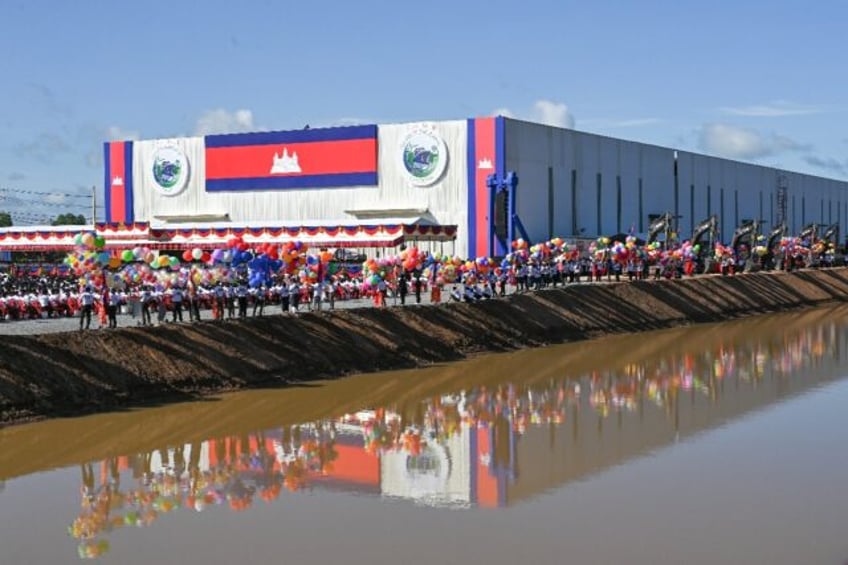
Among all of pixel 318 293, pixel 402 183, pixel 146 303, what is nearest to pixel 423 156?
pixel 402 183

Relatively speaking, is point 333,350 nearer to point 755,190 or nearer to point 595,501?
point 595,501

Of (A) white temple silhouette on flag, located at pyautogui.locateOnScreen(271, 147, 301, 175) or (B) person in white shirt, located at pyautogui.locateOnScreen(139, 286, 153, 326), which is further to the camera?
(A) white temple silhouette on flag, located at pyautogui.locateOnScreen(271, 147, 301, 175)

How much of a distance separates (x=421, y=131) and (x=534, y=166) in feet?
24.1

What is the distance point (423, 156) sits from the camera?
2844 inches

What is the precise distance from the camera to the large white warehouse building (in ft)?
229

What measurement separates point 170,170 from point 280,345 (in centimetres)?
5074

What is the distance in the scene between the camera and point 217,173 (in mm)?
78938

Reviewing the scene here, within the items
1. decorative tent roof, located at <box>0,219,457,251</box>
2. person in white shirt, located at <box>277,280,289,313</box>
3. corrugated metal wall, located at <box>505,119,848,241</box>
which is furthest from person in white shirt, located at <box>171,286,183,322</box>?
corrugated metal wall, located at <box>505,119,848,241</box>

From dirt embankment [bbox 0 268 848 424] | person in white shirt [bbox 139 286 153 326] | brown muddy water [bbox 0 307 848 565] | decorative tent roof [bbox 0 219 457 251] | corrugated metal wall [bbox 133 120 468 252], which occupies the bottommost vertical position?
brown muddy water [bbox 0 307 848 565]

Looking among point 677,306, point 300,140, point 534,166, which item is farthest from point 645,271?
point 300,140

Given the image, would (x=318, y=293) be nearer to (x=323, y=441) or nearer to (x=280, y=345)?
(x=280, y=345)

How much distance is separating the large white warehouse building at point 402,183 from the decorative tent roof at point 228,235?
0.12m

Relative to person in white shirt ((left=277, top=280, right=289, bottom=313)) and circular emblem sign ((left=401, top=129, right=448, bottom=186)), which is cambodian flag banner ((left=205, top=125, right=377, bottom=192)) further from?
person in white shirt ((left=277, top=280, right=289, bottom=313))

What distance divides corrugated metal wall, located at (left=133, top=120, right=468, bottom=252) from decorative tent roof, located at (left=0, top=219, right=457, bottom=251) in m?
2.50
